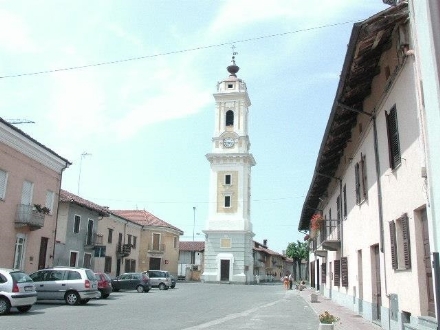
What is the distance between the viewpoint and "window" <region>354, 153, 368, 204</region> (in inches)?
554

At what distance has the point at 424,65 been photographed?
15.0 feet

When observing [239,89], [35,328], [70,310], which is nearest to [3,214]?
[70,310]

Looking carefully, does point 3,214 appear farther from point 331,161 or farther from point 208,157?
point 208,157

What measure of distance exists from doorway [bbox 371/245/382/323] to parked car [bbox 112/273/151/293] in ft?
74.3

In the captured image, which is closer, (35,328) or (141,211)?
(35,328)

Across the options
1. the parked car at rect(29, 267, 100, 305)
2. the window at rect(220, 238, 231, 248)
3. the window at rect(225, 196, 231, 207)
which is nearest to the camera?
the parked car at rect(29, 267, 100, 305)

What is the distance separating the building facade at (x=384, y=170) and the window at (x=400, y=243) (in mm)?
21

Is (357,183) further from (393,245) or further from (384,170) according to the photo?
(393,245)

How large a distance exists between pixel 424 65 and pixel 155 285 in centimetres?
3758

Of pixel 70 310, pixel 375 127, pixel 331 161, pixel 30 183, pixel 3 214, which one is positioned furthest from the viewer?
pixel 30 183

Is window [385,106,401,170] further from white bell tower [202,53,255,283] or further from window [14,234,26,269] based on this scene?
white bell tower [202,53,255,283]

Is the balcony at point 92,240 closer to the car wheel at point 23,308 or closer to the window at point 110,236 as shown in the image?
the window at point 110,236

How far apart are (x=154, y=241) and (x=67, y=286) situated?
3758 cm

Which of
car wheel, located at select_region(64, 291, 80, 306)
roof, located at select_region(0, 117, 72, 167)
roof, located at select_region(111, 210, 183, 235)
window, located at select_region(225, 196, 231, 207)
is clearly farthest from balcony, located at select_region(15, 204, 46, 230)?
window, located at select_region(225, 196, 231, 207)
